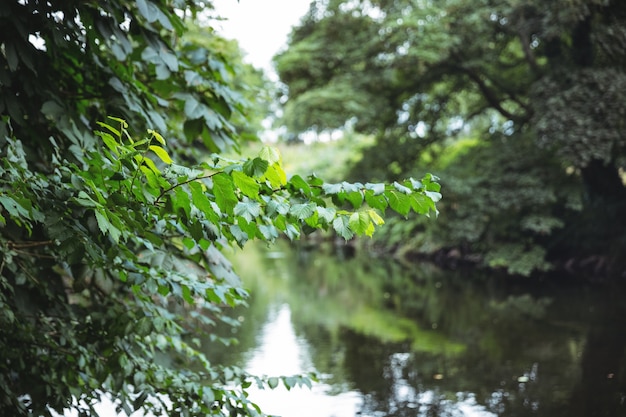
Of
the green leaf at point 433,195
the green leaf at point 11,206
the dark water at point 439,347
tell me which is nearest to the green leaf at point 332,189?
the green leaf at point 433,195

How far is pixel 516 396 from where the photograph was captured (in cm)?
633

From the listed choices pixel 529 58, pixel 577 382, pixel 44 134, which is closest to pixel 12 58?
pixel 44 134

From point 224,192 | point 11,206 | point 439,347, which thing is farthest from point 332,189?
point 439,347

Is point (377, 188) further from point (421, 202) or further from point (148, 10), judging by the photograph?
point (148, 10)

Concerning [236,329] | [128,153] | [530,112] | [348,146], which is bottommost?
[128,153]

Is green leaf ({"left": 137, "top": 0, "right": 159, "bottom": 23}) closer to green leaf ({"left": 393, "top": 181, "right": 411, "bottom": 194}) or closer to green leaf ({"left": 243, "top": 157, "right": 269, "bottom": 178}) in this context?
green leaf ({"left": 243, "top": 157, "right": 269, "bottom": 178})

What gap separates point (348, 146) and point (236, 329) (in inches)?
1091

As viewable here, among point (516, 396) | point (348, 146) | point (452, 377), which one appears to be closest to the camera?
point (516, 396)

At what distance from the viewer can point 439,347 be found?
867cm

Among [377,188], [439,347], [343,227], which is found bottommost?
[343,227]

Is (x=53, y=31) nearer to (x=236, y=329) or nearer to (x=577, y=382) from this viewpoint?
(x=577, y=382)

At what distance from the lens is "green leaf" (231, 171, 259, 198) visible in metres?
1.53

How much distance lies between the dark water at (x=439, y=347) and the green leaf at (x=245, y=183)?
3.56 metres

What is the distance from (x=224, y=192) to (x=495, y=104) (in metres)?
17.3
